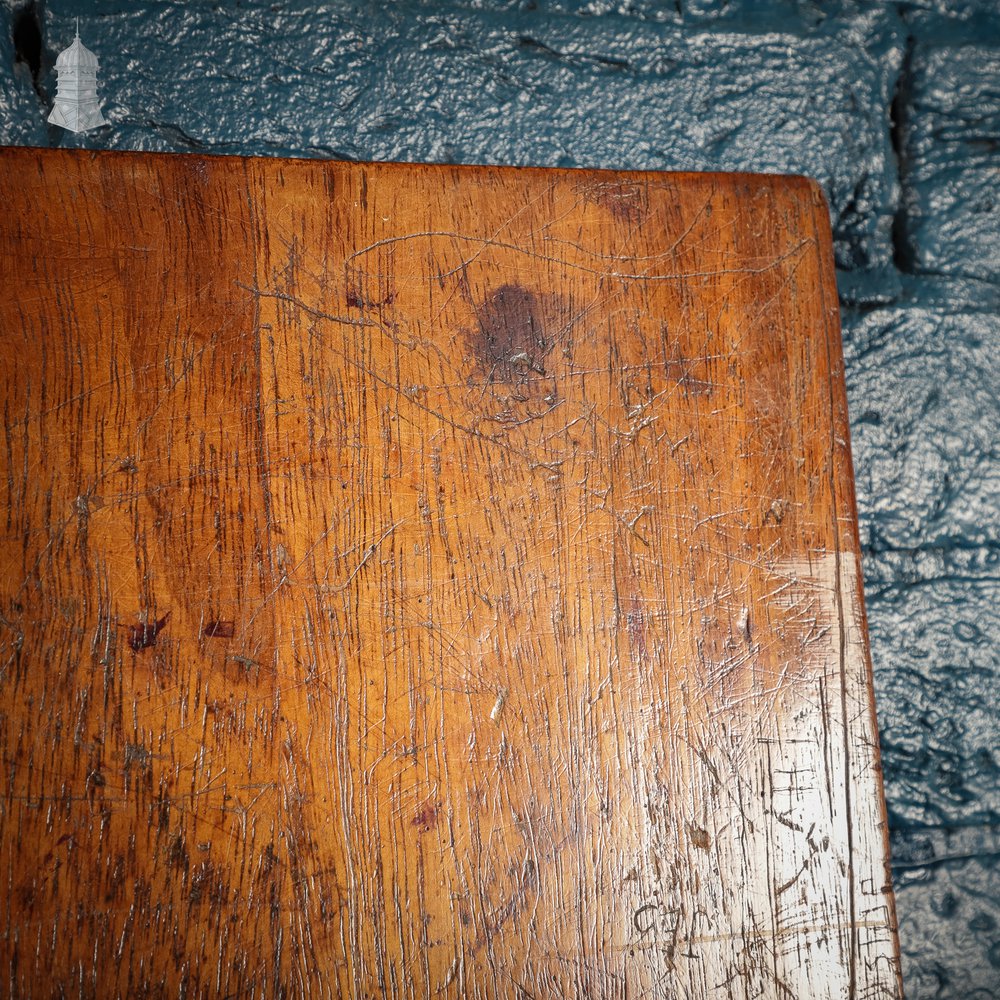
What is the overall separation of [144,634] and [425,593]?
0.66ft

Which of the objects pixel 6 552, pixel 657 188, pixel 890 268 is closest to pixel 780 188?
pixel 657 188

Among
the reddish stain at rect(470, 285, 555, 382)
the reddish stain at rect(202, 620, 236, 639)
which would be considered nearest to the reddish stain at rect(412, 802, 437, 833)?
the reddish stain at rect(202, 620, 236, 639)

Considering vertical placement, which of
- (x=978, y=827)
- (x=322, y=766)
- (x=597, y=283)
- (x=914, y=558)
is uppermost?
(x=597, y=283)

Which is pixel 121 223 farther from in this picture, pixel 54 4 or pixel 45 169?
pixel 54 4

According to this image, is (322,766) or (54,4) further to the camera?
(54,4)

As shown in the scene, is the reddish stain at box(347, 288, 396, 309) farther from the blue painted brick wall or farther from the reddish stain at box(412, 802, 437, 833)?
the reddish stain at box(412, 802, 437, 833)

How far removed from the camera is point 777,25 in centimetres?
81

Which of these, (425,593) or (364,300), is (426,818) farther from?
(364,300)

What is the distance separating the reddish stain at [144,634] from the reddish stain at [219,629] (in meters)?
0.03

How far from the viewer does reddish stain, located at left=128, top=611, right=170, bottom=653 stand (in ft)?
1.78

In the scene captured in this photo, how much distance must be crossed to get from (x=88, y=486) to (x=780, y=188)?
0.60 meters

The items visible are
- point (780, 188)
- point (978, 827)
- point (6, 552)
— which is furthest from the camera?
point (978, 827)

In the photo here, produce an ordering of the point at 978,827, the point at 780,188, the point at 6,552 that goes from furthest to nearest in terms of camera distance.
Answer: the point at 978,827, the point at 780,188, the point at 6,552

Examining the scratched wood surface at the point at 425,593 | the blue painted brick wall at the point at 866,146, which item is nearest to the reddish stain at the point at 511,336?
the scratched wood surface at the point at 425,593
